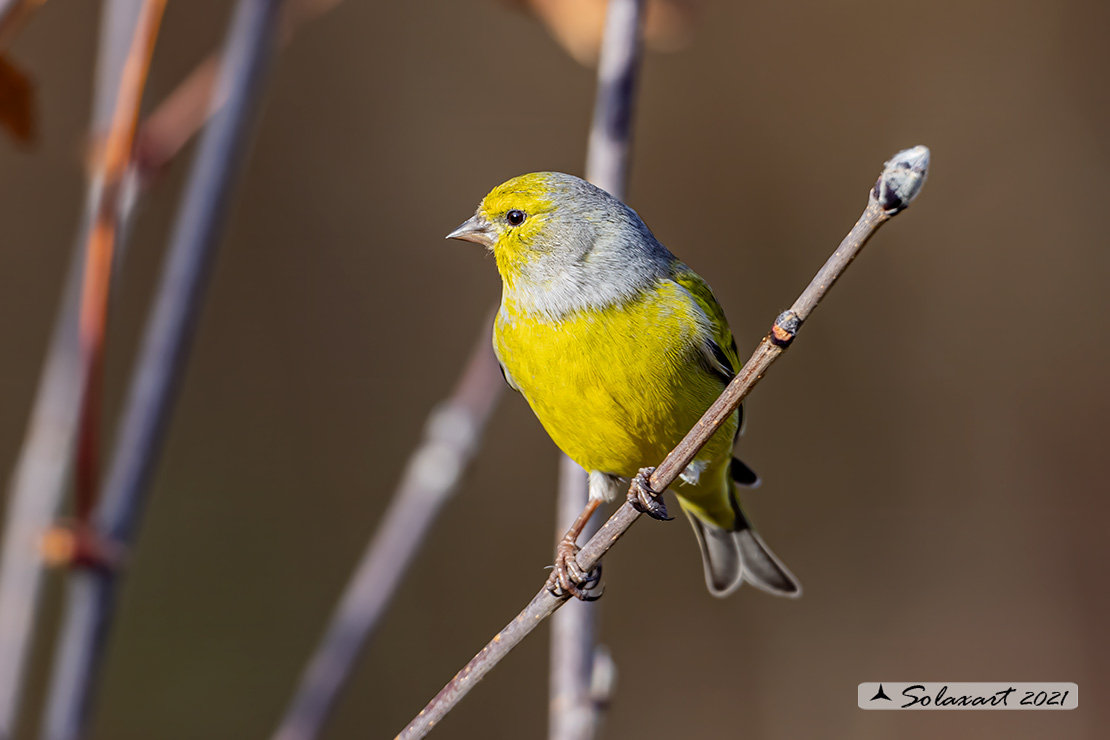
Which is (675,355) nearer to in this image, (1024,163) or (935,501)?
(935,501)

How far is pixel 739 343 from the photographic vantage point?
16.2 feet

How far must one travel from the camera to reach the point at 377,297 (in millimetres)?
5965

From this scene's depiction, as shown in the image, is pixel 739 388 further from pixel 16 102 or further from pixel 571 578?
pixel 16 102

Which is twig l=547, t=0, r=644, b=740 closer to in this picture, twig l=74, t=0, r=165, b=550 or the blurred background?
twig l=74, t=0, r=165, b=550

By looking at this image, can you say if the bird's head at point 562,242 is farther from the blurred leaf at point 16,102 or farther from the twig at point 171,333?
the blurred leaf at point 16,102

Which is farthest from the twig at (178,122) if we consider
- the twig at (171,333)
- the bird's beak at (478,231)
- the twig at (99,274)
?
the bird's beak at (478,231)

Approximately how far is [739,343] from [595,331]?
11.3ft

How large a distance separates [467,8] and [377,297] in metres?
1.98

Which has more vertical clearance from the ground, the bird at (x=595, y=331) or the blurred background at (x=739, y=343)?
the blurred background at (x=739, y=343)

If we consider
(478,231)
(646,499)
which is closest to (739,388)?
(646,499)

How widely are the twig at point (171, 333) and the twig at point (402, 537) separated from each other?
477mm

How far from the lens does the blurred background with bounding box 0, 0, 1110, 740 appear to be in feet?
17.0

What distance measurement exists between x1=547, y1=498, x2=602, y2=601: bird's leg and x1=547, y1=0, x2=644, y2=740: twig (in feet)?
0.18

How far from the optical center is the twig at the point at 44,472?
1.86 meters
